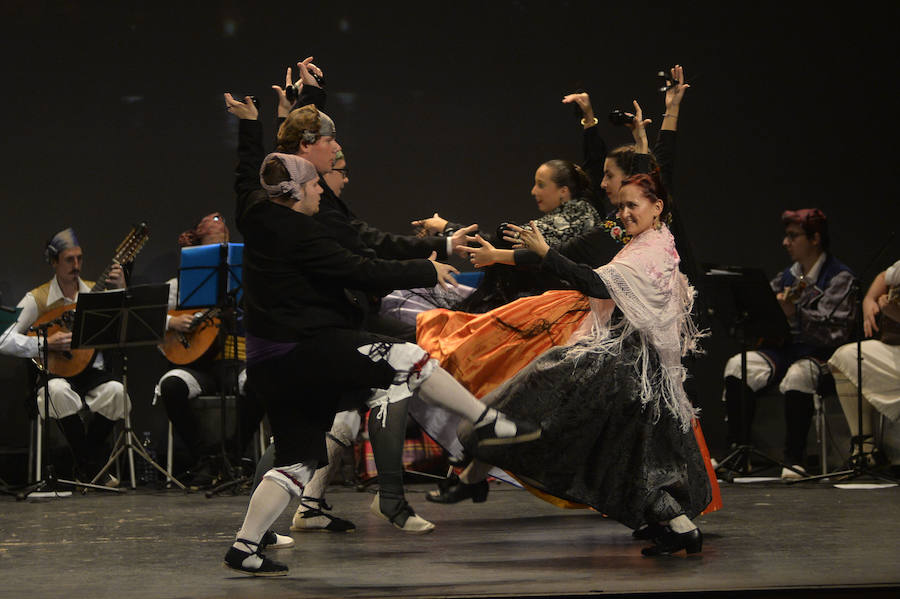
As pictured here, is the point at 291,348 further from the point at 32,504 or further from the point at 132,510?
the point at 32,504

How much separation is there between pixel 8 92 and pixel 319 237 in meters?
5.34

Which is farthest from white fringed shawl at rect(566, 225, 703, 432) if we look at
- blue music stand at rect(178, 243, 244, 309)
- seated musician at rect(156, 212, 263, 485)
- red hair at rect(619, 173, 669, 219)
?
seated musician at rect(156, 212, 263, 485)

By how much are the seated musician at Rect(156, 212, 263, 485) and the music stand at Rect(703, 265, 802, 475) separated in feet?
9.74

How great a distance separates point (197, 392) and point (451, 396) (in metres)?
3.86

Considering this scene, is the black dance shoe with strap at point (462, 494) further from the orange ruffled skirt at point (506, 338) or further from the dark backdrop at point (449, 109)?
the dark backdrop at point (449, 109)

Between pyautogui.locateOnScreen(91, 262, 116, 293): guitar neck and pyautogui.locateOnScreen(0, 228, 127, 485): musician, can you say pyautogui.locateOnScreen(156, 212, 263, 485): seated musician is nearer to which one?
pyautogui.locateOnScreen(0, 228, 127, 485): musician

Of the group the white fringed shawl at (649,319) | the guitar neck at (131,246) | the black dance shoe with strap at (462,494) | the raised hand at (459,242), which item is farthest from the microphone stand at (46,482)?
the white fringed shawl at (649,319)

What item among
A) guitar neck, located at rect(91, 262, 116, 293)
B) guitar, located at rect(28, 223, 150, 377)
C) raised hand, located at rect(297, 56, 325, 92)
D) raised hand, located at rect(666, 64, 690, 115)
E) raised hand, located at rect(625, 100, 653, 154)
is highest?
raised hand, located at rect(297, 56, 325, 92)

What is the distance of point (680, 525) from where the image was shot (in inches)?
145

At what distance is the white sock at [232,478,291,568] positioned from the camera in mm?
3338

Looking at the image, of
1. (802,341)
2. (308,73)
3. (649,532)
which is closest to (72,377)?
(308,73)

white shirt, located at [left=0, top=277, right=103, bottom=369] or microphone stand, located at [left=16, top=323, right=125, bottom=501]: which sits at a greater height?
white shirt, located at [left=0, top=277, right=103, bottom=369]

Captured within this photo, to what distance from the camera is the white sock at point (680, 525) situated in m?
3.69

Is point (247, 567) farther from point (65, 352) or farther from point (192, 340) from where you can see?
point (65, 352)
